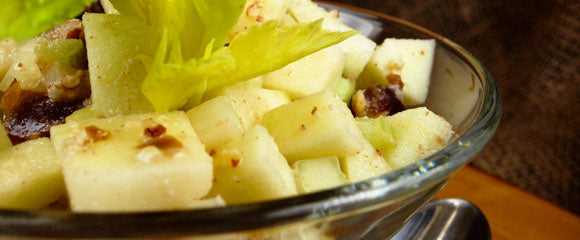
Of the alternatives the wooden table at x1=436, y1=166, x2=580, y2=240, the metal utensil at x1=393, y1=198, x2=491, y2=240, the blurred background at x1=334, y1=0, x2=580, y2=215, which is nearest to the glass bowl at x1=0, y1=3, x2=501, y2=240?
the metal utensil at x1=393, y1=198, x2=491, y2=240

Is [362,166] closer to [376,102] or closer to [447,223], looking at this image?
[376,102]

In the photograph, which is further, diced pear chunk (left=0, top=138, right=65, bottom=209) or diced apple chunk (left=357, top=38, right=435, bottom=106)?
diced apple chunk (left=357, top=38, right=435, bottom=106)

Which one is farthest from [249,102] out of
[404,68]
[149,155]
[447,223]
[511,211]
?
[511,211]

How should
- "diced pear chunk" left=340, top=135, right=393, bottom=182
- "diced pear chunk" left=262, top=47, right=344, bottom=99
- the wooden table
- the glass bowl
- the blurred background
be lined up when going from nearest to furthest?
the glass bowl → "diced pear chunk" left=340, top=135, right=393, bottom=182 → "diced pear chunk" left=262, top=47, right=344, bottom=99 → the wooden table → the blurred background

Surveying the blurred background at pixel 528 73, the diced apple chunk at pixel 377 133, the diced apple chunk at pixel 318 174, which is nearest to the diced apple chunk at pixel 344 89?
the diced apple chunk at pixel 377 133

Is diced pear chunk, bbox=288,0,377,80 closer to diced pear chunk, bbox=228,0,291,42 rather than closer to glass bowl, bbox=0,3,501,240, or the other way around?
diced pear chunk, bbox=228,0,291,42

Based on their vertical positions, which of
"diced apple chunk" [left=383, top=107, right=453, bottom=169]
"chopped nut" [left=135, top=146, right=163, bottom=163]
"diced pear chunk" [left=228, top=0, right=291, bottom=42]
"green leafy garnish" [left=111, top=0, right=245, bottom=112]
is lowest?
"diced apple chunk" [left=383, top=107, right=453, bottom=169]

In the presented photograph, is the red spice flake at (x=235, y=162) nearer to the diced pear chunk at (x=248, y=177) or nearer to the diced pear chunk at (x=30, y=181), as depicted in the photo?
the diced pear chunk at (x=248, y=177)
